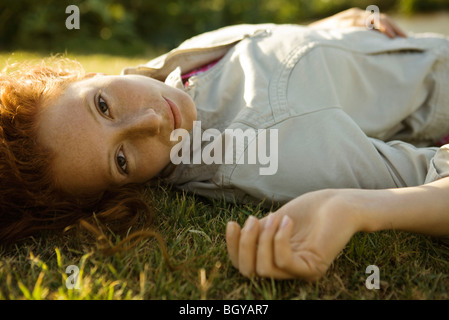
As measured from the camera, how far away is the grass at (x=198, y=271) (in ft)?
4.76

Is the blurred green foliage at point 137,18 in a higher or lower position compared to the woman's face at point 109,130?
lower

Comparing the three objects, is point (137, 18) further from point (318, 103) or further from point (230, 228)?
point (230, 228)

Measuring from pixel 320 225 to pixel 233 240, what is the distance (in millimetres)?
275

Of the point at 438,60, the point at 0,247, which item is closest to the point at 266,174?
the point at 0,247

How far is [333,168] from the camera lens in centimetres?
195

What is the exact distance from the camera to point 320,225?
1435mm

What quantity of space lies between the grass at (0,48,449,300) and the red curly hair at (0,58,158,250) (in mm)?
108

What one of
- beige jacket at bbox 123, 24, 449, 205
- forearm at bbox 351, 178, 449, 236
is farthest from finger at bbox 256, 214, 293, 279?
beige jacket at bbox 123, 24, 449, 205

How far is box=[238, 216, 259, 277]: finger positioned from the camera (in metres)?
1.42

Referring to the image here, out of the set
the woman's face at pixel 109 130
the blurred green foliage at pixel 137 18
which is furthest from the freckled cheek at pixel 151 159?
the blurred green foliage at pixel 137 18

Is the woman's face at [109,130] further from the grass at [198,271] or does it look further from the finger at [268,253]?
the finger at [268,253]

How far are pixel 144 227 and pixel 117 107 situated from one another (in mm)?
525

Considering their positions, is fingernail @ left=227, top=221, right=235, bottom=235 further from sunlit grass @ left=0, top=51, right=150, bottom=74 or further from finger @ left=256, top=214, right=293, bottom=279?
sunlit grass @ left=0, top=51, right=150, bottom=74

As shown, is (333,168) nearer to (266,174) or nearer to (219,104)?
(266,174)
